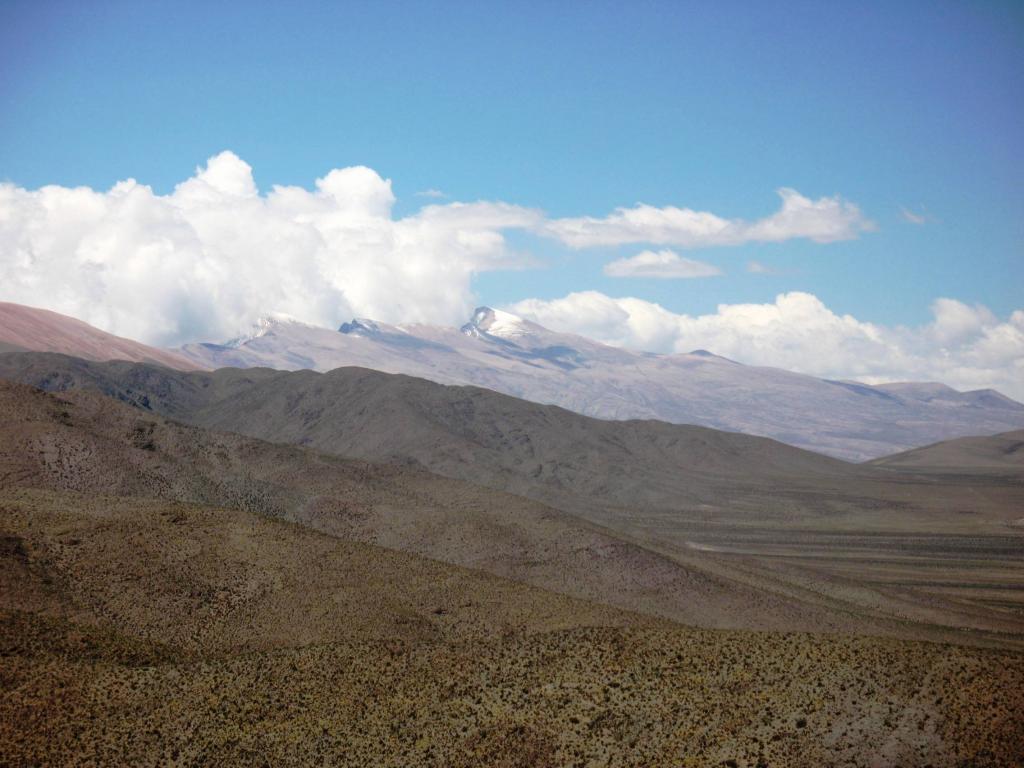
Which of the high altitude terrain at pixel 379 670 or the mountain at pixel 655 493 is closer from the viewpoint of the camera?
the high altitude terrain at pixel 379 670

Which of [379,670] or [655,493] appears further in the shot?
[655,493]

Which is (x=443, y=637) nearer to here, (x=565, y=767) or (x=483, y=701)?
(x=483, y=701)

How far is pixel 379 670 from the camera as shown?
31.9 meters

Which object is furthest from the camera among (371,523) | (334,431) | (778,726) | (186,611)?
(334,431)

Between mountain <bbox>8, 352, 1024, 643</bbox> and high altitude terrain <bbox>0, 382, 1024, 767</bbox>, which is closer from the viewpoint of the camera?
high altitude terrain <bbox>0, 382, 1024, 767</bbox>

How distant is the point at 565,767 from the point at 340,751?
6.58 m

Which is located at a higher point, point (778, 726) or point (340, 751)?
point (778, 726)

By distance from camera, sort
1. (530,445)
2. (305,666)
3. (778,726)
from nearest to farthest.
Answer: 1. (778,726)
2. (305,666)
3. (530,445)

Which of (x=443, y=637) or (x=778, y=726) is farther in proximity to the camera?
(x=443, y=637)

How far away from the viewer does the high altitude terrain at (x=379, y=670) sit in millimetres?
25000

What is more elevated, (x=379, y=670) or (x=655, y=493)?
(x=379, y=670)

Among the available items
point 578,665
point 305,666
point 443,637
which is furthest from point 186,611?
point 578,665

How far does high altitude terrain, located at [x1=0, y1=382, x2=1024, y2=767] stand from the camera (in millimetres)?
25000

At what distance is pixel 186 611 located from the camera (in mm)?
44625
